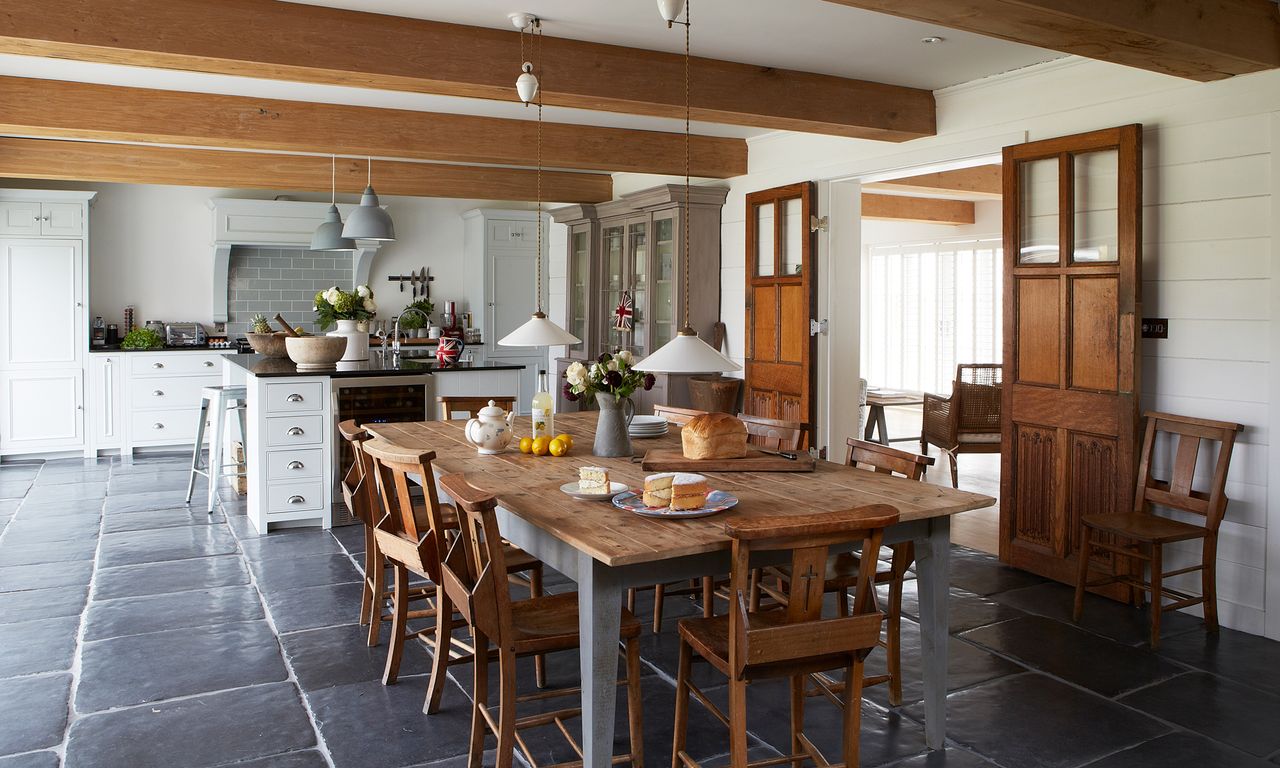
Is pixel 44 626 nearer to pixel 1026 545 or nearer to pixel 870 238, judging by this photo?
pixel 1026 545

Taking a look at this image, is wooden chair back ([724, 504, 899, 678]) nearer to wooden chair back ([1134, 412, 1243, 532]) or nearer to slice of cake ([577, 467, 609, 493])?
slice of cake ([577, 467, 609, 493])

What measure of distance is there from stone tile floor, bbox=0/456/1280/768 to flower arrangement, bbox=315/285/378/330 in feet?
5.76

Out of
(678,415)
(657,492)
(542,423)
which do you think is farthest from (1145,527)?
(542,423)

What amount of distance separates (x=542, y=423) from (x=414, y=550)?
90 centimetres

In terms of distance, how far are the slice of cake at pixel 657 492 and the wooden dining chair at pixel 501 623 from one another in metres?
0.32

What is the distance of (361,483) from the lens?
3768mm

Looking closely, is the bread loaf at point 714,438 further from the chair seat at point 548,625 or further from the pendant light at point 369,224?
the pendant light at point 369,224

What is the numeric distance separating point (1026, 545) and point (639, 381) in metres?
2.51

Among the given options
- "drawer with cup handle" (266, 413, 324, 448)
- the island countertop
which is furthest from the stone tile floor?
the island countertop

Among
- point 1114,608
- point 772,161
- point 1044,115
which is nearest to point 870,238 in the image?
point 772,161

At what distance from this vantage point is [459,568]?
291 cm

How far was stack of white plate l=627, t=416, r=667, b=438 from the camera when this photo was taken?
423 centimetres

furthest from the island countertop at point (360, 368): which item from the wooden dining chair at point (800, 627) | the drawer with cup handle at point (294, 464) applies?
the wooden dining chair at point (800, 627)

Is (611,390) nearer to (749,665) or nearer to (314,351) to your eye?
(749,665)
